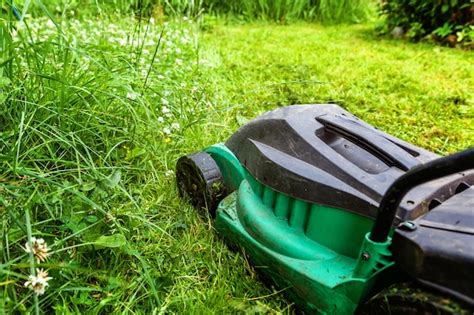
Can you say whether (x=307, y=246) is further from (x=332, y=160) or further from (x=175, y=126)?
(x=175, y=126)

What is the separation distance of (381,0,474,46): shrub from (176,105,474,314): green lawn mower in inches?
104

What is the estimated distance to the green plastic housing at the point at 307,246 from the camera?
3.25 ft

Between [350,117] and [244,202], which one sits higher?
[350,117]

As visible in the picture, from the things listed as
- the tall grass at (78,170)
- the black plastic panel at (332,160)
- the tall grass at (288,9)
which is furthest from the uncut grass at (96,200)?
the tall grass at (288,9)

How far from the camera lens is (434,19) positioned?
378 centimetres

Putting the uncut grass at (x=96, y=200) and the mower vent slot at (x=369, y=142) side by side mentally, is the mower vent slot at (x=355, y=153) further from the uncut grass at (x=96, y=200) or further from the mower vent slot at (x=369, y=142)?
the uncut grass at (x=96, y=200)

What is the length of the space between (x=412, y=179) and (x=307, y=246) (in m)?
0.37

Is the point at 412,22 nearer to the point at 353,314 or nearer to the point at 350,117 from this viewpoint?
the point at 350,117

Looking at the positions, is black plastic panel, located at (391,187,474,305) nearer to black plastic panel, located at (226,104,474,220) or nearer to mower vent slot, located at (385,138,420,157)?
black plastic panel, located at (226,104,474,220)

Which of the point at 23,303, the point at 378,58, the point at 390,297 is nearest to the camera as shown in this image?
the point at 390,297

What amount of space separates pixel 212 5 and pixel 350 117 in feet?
11.7

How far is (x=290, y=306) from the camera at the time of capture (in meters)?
1.19

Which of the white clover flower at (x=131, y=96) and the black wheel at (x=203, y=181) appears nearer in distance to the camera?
the black wheel at (x=203, y=181)

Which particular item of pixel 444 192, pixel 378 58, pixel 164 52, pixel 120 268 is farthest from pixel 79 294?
pixel 378 58
